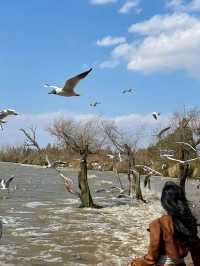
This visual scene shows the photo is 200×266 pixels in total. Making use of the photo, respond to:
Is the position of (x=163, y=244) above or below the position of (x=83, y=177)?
below

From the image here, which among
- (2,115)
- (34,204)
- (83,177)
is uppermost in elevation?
(2,115)

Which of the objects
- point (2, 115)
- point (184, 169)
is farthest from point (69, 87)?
point (184, 169)

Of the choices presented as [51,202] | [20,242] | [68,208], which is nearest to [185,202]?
[20,242]

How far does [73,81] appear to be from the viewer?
10703mm

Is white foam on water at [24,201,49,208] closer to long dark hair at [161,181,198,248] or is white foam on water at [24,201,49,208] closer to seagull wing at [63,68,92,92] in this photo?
seagull wing at [63,68,92,92]

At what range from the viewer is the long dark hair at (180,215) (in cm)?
421

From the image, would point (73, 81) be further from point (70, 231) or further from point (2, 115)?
point (70, 231)

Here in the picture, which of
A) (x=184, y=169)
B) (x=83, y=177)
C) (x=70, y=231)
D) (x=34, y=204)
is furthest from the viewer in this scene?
(x=34, y=204)

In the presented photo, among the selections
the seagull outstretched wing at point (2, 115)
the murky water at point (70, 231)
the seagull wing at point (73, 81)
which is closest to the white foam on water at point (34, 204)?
the murky water at point (70, 231)

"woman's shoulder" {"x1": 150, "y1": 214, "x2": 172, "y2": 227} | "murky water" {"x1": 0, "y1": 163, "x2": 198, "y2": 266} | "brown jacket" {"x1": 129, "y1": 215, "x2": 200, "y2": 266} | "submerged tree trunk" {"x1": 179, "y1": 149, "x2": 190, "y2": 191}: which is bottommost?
"murky water" {"x1": 0, "y1": 163, "x2": 198, "y2": 266}

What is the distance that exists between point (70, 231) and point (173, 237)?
456 inches

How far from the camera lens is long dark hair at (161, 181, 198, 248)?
4.21 metres

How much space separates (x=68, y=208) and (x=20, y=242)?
8200mm

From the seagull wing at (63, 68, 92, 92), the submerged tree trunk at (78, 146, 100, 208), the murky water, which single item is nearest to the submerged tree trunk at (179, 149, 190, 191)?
the murky water
